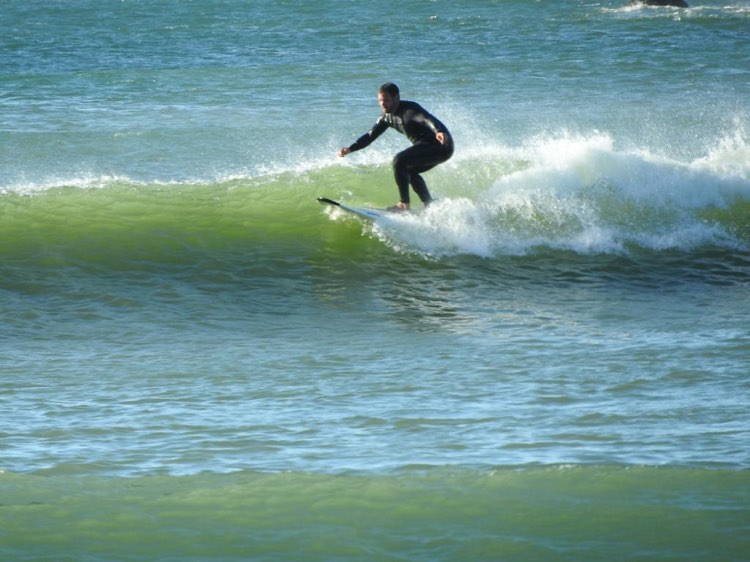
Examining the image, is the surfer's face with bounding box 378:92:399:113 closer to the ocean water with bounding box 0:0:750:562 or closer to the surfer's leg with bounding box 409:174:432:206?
the surfer's leg with bounding box 409:174:432:206

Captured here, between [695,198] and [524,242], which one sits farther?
[695,198]

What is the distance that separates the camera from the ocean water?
5.89 metres

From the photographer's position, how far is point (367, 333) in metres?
9.70

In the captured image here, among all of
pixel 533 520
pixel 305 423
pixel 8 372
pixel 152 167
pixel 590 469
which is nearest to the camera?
pixel 533 520

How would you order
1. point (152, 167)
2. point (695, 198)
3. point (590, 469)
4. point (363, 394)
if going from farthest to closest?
1. point (152, 167)
2. point (695, 198)
3. point (363, 394)
4. point (590, 469)

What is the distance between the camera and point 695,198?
13930 millimetres

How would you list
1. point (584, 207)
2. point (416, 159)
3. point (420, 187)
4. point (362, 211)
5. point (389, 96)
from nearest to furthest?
point (389, 96) < point (416, 159) < point (420, 187) < point (362, 211) < point (584, 207)

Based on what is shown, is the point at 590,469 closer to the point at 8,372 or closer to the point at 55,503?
the point at 55,503

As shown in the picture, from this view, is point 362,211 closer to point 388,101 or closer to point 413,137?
point 413,137

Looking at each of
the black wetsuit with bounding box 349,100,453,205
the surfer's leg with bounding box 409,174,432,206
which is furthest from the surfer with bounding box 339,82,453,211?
the surfer's leg with bounding box 409,174,432,206

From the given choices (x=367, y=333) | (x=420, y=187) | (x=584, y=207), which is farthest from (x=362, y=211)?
(x=367, y=333)

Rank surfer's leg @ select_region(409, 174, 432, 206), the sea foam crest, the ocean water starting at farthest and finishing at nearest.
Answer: the sea foam crest → surfer's leg @ select_region(409, 174, 432, 206) → the ocean water

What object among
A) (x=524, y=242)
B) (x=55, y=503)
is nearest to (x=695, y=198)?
(x=524, y=242)

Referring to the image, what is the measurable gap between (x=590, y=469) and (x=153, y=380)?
10.3 feet
